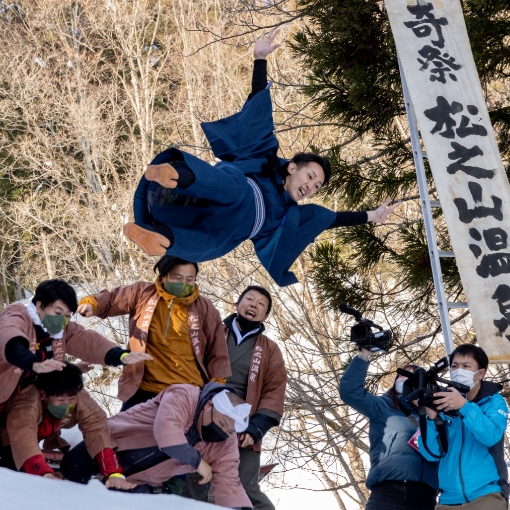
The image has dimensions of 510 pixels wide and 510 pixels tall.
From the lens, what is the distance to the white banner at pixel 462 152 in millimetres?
3477

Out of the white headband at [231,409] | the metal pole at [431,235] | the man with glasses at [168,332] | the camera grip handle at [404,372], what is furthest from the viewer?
the metal pole at [431,235]

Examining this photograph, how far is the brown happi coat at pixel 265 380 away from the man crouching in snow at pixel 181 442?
0.45 m

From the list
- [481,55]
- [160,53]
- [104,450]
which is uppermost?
[160,53]

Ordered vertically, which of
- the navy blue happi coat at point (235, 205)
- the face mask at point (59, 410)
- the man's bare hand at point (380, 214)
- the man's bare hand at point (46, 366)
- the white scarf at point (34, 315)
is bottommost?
the face mask at point (59, 410)

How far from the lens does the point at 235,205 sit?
3.14m

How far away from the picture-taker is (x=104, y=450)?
3021mm

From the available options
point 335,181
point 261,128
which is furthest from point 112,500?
point 335,181

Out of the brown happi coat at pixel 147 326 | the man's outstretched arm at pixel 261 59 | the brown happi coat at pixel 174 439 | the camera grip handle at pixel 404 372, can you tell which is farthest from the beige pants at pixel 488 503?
the man's outstretched arm at pixel 261 59

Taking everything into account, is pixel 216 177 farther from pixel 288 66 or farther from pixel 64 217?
pixel 64 217

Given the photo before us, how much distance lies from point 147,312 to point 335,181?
1.81 metres

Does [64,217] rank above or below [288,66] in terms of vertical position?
below

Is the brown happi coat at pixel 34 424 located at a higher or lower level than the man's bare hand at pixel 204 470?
higher

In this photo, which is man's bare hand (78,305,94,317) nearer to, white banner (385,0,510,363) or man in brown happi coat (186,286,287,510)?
man in brown happi coat (186,286,287,510)

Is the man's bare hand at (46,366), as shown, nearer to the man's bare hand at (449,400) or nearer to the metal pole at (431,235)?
the man's bare hand at (449,400)
